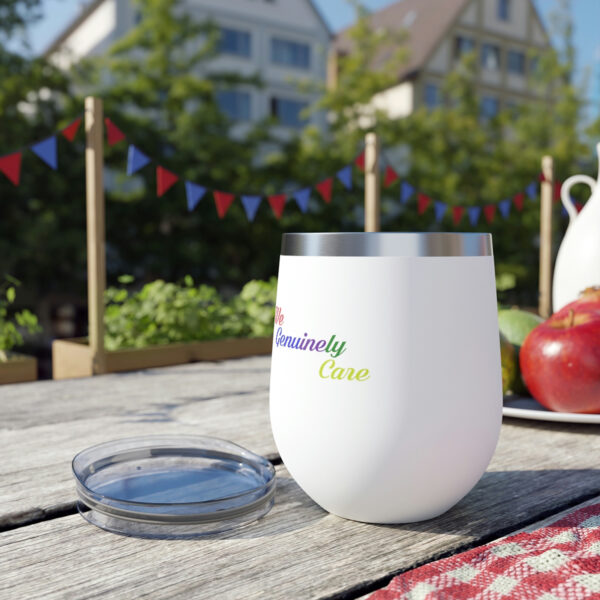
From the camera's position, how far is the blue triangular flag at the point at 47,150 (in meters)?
2.85

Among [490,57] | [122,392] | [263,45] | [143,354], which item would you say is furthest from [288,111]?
[122,392]

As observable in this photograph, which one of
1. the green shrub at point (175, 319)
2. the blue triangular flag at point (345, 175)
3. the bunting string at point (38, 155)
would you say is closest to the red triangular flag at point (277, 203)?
the blue triangular flag at point (345, 175)

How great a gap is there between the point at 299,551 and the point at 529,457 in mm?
488

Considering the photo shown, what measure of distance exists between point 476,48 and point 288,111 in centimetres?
859

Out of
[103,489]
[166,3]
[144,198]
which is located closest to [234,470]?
[103,489]

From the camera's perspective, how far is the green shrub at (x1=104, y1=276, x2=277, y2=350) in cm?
306

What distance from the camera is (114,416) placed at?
1381mm

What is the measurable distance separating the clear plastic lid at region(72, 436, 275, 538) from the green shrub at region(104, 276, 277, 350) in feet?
6.63

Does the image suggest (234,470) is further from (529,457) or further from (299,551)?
(529,457)

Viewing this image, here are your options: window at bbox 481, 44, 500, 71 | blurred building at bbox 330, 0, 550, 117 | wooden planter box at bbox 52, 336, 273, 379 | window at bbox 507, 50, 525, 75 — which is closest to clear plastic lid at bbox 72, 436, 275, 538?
wooden planter box at bbox 52, 336, 273, 379

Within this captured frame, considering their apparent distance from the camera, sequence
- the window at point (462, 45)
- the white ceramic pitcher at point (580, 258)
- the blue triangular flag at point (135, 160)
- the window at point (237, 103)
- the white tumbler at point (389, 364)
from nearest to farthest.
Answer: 1. the white tumbler at point (389, 364)
2. the white ceramic pitcher at point (580, 258)
3. the blue triangular flag at point (135, 160)
4. the window at point (237, 103)
5. the window at point (462, 45)

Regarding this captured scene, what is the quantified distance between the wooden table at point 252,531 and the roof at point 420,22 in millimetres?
23187

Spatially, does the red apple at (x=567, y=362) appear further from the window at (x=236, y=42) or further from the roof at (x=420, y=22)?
the window at (x=236, y=42)

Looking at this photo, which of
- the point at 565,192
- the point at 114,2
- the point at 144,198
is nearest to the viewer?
the point at 565,192
